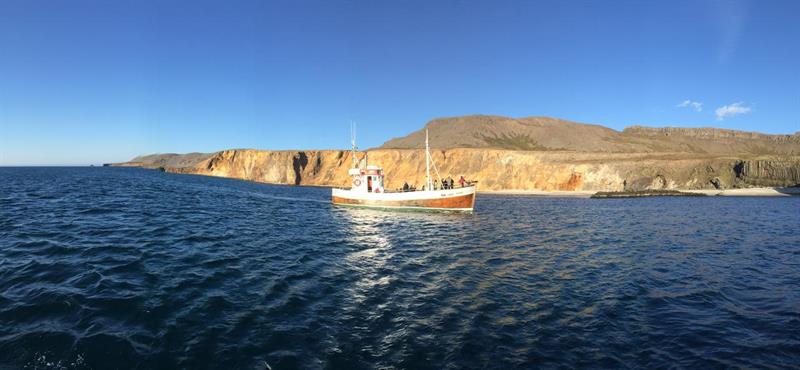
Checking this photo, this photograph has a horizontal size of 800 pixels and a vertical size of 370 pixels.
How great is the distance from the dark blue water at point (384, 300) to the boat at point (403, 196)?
57.0ft

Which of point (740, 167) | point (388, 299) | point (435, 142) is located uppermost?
point (435, 142)

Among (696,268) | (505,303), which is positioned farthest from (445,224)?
(505,303)

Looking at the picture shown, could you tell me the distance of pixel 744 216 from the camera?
38250mm

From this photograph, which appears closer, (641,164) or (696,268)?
(696,268)

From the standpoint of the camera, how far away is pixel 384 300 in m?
13.1

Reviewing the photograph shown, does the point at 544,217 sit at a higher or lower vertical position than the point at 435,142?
lower

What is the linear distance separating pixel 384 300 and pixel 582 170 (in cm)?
8338

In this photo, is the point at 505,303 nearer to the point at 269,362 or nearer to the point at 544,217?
the point at 269,362

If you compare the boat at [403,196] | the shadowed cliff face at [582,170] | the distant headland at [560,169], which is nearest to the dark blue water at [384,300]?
the boat at [403,196]

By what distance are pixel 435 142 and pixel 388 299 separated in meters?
167

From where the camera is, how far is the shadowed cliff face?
7775cm

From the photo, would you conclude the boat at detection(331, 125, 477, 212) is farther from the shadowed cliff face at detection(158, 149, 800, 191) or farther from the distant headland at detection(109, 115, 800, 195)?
the distant headland at detection(109, 115, 800, 195)

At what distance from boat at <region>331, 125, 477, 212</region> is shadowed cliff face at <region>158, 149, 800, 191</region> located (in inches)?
959

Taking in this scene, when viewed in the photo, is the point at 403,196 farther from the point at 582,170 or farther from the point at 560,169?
the point at 582,170
